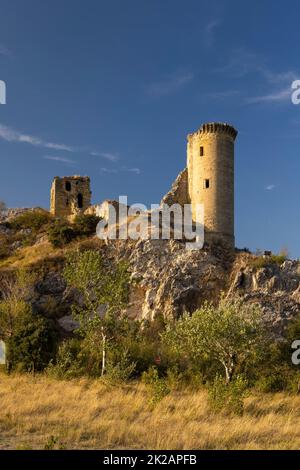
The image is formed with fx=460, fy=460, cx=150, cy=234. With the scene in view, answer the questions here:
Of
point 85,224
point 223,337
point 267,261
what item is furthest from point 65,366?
point 85,224

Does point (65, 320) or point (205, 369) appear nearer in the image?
point (205, 369)

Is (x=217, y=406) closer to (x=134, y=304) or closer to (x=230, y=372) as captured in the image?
(x=230, y=372)

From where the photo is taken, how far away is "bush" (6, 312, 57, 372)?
23.1 meters

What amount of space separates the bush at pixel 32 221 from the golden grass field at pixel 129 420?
33.5 metres

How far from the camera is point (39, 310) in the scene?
1427 inches

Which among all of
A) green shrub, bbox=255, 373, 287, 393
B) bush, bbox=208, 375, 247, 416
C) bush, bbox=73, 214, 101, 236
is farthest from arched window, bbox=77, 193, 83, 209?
bush, bbox=208, 375, 247, 416

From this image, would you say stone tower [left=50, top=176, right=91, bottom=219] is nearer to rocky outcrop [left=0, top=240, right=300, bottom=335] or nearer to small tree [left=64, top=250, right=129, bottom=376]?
rocky outcrop [left=0, top=240, right=300, bottom=335]

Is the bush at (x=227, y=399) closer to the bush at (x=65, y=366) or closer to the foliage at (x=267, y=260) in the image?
the bush at (x=65, y=366)

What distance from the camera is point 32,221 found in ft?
171

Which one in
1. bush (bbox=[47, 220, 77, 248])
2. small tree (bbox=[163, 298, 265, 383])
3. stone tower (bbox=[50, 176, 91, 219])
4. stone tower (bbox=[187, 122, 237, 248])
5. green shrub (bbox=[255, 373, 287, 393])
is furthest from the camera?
stone tower (bbox=[50, 176, 91, 219])

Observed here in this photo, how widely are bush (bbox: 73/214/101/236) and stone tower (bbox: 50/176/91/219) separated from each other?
255 inches

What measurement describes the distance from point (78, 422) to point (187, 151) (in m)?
39.4

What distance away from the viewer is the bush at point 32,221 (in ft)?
169
